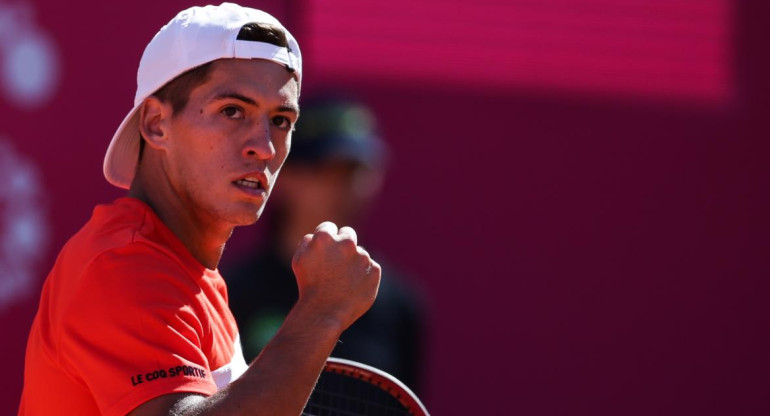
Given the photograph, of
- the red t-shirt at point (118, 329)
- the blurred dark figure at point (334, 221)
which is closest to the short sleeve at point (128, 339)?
the red t-shirt at point (118, 329)

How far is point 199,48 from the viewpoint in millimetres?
2424

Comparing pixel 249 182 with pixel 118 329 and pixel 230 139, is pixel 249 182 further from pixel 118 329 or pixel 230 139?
pixel 118 329

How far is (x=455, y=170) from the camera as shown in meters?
5.17

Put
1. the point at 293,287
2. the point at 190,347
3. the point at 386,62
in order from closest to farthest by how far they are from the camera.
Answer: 1. the point at 190,347
2. the point at 293,287
3. the point at 386,62

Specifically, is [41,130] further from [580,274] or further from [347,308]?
[347,308]

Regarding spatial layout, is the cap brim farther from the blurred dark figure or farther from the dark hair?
the blurred dark figure

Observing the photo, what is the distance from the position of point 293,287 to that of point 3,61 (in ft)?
4.19

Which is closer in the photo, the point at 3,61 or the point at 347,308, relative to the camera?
the point at 347,308

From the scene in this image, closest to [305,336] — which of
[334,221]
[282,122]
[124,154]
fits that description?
[282,122]

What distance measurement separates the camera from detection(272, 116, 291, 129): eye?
2473 mm

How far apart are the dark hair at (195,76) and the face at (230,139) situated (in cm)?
1

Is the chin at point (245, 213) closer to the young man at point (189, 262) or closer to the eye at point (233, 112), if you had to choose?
the young man at point (189, 262)

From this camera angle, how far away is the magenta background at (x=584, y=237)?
5121 mm

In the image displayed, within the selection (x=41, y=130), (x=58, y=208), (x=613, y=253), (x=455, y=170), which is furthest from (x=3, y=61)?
(x=613, y=253)
